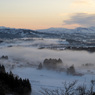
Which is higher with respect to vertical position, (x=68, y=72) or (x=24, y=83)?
(x=24, y=83)

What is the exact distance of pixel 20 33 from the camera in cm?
18588

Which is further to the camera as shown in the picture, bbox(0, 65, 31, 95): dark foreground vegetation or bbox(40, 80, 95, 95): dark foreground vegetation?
bbox(0, 65, 31, 95): dark foreground vegetation

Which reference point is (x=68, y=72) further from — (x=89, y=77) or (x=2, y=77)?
(x=2, y=77)

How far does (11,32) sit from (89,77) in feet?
558

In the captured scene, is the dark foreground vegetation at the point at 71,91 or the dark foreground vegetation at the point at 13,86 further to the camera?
the dark foreground vegetation at the point at 13,86

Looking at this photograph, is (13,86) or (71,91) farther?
(13,86)

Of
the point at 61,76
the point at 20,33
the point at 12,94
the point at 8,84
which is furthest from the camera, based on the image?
the point at 20,33

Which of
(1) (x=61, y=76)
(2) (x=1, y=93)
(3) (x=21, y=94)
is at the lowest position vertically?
(1) (x=61, y=76)

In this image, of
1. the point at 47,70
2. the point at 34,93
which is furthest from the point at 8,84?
the point at 47,70

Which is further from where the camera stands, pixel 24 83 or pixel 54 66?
pixel 54 66

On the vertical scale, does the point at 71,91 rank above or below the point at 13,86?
below

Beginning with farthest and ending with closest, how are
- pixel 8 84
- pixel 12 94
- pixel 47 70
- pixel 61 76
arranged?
pixel 47 70 → pixel 61 76 → pixel 8 84 → pixel 12 94

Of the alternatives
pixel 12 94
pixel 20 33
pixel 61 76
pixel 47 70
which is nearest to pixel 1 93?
pixel 12 94

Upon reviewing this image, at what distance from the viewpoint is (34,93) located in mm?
18438
